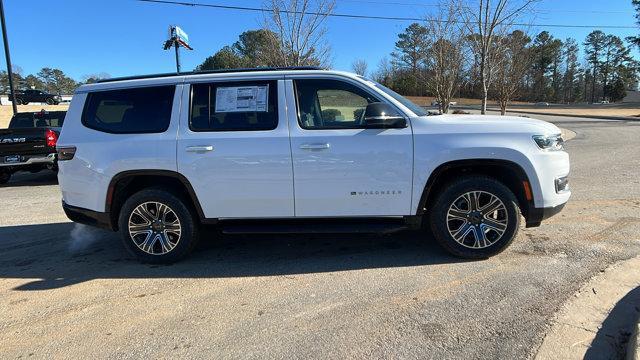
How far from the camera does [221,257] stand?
521 cm

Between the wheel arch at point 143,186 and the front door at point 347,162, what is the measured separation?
1115 millimetres

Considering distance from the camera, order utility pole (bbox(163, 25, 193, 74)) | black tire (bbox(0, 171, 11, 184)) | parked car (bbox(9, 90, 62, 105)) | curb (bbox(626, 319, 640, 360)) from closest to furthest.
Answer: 1. curb (bbox(626, 319, 640, 360))
2. black tire (bbox(0, 171, 11, 184))
3. utility pole (bbox(163, 25, 193, 74))
4. parked car (bbox(9, 90, 62, 105))

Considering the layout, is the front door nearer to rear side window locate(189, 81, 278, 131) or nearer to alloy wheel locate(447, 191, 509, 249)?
rear side window locate(189, 81, 278, 131)

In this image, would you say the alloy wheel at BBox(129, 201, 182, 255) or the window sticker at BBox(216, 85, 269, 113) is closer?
the window sticker at BBox(216, 85, 269, 113)

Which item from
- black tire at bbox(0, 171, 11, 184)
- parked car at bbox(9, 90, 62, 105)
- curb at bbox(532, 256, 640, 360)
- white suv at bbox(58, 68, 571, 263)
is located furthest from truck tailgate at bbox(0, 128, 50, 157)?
parked car at bbox(9, 90, 62, 105)

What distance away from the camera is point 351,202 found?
4.62 m

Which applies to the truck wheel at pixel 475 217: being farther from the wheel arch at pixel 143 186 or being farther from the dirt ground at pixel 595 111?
the dirt ground at pixel 595 111

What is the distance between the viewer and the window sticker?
471cm

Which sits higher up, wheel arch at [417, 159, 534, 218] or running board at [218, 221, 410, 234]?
wheel arch at [417, 159, 534, 218]

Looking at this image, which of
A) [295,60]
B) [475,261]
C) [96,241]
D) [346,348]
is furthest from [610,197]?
[295,60]

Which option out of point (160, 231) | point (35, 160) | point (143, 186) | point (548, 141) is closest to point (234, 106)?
point (143, 186)

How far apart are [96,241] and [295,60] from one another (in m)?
12.7

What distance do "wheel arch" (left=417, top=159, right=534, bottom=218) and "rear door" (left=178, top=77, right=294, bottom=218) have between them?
1.36 meters

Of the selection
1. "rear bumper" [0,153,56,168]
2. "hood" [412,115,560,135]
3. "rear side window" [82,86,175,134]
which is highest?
"rear side window" [82,86,175,134]
